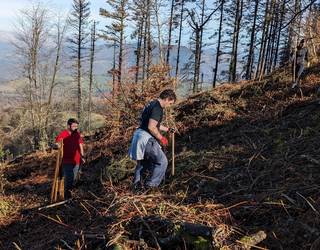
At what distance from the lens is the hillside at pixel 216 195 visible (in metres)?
4.83

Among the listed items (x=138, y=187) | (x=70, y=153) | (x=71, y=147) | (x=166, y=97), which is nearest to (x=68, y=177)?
(x=70, y=153)

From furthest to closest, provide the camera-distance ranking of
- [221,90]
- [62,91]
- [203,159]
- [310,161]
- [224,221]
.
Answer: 1. [62,91]
2. [221,90]
3. [203,159]
4. [310,161]
5. [224,221]

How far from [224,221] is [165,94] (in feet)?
7.84

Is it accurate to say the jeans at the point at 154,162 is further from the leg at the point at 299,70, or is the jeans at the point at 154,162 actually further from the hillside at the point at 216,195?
the leg at the point at 299,70

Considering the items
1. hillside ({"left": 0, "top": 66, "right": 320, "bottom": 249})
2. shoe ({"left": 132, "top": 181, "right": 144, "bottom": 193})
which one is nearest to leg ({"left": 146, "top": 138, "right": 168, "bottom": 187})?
shoe ({"left": 132, "top": 181, "right": 144, "bottom": 193})

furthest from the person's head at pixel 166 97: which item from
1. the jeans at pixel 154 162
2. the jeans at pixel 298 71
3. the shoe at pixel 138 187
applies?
the jeans at pixel 298 71

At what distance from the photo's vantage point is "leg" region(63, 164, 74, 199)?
9297 mm

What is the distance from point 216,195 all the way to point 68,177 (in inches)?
156

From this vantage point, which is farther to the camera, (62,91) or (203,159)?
(62,91)

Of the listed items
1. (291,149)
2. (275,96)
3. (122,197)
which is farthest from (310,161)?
(275,96)

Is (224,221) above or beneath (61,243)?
above

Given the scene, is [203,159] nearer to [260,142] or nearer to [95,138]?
[260,142]

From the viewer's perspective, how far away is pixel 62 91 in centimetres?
3962

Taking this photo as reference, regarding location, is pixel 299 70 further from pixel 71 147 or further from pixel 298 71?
pixel 71 147
